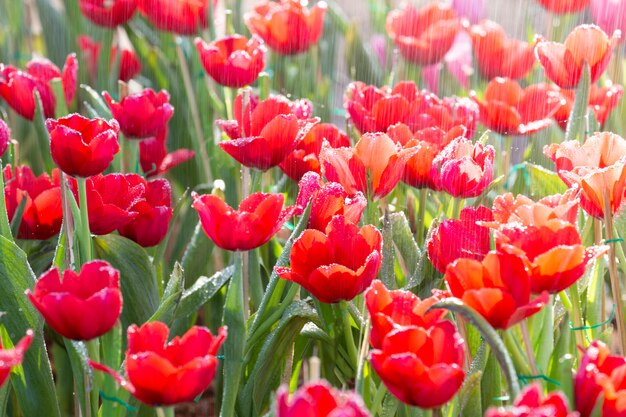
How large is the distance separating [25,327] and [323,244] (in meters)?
0.31

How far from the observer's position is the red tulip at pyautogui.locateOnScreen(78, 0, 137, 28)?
151 centimetres

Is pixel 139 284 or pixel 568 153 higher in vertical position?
pixel 568 153

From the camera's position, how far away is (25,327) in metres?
0.91

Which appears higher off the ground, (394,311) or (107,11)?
(107,11)

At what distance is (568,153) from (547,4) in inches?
27.3

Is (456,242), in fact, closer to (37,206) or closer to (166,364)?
(166,364)

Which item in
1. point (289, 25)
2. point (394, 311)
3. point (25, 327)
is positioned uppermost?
point (289, 25)

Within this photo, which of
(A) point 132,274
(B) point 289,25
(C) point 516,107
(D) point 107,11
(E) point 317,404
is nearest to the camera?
(E) point 317,404

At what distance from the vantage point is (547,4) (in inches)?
59.4

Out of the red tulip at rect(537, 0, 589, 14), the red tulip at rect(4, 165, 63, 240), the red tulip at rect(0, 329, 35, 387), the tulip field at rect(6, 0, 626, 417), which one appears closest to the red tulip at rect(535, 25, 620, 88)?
the tulip field at rect(6, 0, 626, 417)

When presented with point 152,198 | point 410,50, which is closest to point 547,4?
point 410,50

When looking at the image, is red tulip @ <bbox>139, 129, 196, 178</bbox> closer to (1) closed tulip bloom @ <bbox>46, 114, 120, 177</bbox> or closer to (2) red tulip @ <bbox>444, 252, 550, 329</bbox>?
(1) closed tulip bloom @ <bbox>46, 114, 120, 177</bbox>

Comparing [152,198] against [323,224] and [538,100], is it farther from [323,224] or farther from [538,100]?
[538,100]

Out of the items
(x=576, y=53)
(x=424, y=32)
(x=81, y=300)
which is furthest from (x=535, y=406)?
(x=424, y=32)
